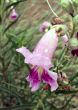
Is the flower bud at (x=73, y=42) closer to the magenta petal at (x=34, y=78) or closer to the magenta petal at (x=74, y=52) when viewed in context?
the magenta petal at (x=74, y=52)

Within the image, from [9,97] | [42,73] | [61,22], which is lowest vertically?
[9,97]

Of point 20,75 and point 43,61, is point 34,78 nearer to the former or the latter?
point 43,61

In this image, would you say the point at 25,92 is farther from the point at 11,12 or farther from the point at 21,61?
the point at 11,12

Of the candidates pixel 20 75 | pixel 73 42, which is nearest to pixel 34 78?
pixel 73 42

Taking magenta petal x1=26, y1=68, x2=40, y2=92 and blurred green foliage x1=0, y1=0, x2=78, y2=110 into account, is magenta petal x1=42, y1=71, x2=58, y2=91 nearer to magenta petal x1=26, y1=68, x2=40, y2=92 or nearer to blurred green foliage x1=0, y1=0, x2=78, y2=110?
magenta petal x1=26, y1=68, x2=40, y2=92

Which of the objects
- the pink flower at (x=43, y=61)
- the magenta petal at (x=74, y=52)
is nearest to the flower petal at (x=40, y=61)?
the pink flower at (x=43, y=61)

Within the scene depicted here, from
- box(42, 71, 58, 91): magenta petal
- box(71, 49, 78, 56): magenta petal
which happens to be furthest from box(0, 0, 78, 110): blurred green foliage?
box(42, 71, 58, 91): magenta petal

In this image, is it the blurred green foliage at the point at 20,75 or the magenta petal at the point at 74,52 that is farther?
the blurred green foliage at the point at 20,75

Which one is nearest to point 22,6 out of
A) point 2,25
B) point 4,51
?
point 4,51

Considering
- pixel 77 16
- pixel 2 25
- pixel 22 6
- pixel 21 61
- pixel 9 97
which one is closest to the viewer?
pixel 77 16
